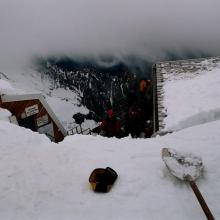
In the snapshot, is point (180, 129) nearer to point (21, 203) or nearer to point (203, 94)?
point (203, 94)

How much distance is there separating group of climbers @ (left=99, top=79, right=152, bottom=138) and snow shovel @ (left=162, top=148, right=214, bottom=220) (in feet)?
15.3

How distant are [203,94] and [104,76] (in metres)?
51.0

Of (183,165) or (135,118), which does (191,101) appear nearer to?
(135,118)

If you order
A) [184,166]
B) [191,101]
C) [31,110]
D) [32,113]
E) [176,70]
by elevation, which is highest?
[176,70]

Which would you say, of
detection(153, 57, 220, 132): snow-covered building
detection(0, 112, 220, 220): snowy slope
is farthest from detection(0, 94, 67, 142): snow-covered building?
detection(0, 112, 220, 220): snowy slope

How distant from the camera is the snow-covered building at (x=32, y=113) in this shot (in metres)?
13.8

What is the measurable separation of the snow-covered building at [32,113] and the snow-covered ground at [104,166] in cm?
757

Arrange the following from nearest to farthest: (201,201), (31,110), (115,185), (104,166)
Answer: (201,201)
(115,185)
(104,166)
(31,110)

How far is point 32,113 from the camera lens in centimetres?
1487

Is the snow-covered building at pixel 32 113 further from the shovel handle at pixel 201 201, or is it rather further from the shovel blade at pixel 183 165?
the shovel handle at pixel 201 201

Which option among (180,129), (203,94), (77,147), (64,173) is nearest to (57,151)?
(77,147)

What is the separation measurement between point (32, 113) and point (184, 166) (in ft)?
38.5

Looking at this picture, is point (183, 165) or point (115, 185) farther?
point (115, 185)

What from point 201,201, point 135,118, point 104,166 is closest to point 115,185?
point 104,166
